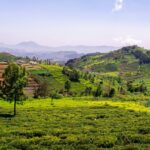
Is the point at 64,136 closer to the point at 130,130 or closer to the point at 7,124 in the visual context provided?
the point at 130,130

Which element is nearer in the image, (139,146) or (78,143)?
(139,146)

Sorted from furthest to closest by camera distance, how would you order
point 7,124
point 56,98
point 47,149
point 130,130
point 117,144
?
point 56,98, point 7,124, point 130,130, point 117,144, point 47,149

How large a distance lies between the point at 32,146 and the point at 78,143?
6005 mm

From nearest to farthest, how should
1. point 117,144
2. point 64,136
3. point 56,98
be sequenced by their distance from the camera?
1. point 117,144
2. point 64,136
3. point 56,98

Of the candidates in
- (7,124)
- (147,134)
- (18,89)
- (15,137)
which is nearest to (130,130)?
(147,134)

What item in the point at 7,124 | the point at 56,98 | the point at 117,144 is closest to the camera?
the point at 117,144

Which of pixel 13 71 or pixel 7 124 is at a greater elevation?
pixel 13 71

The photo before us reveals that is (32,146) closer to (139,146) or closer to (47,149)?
(47,149)

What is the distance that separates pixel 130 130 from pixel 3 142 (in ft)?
70.1

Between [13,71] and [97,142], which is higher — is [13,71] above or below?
above

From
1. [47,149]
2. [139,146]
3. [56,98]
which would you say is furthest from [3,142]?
[56,98]

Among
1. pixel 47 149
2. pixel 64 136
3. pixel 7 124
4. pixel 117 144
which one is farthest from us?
pixel 7 124

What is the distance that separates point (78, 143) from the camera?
49.7m

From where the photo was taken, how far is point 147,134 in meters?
56.4
